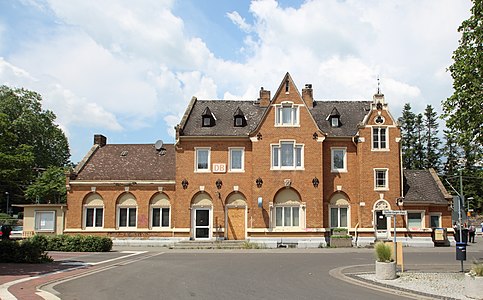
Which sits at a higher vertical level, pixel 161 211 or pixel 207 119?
pixel 207 119

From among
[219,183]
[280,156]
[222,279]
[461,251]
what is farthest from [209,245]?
[461,251]

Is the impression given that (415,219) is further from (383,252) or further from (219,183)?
(383,252)

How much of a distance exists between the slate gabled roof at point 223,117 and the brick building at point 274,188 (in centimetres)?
15

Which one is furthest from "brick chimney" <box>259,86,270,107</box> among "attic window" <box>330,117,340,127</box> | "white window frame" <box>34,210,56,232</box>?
"white window frame" <box>34,210,56,232</box>

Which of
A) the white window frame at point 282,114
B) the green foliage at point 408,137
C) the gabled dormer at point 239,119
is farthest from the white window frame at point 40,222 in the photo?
the green foliage at point 408,137

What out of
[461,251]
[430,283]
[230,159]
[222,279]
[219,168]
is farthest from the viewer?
[230,159]

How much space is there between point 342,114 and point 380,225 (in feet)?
29.7

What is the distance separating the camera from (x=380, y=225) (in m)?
35.7

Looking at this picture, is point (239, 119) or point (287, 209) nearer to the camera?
point (287, 209)

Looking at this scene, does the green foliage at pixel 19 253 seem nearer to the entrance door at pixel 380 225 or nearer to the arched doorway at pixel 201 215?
the arched doorway at pixel 201 215

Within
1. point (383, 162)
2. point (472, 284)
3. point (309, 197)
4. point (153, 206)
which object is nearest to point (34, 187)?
point (153, 206)

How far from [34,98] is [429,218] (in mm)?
58858

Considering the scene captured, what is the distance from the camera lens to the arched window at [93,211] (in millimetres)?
37250

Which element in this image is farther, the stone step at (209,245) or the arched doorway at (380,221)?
the arched doorway at (380,221)
